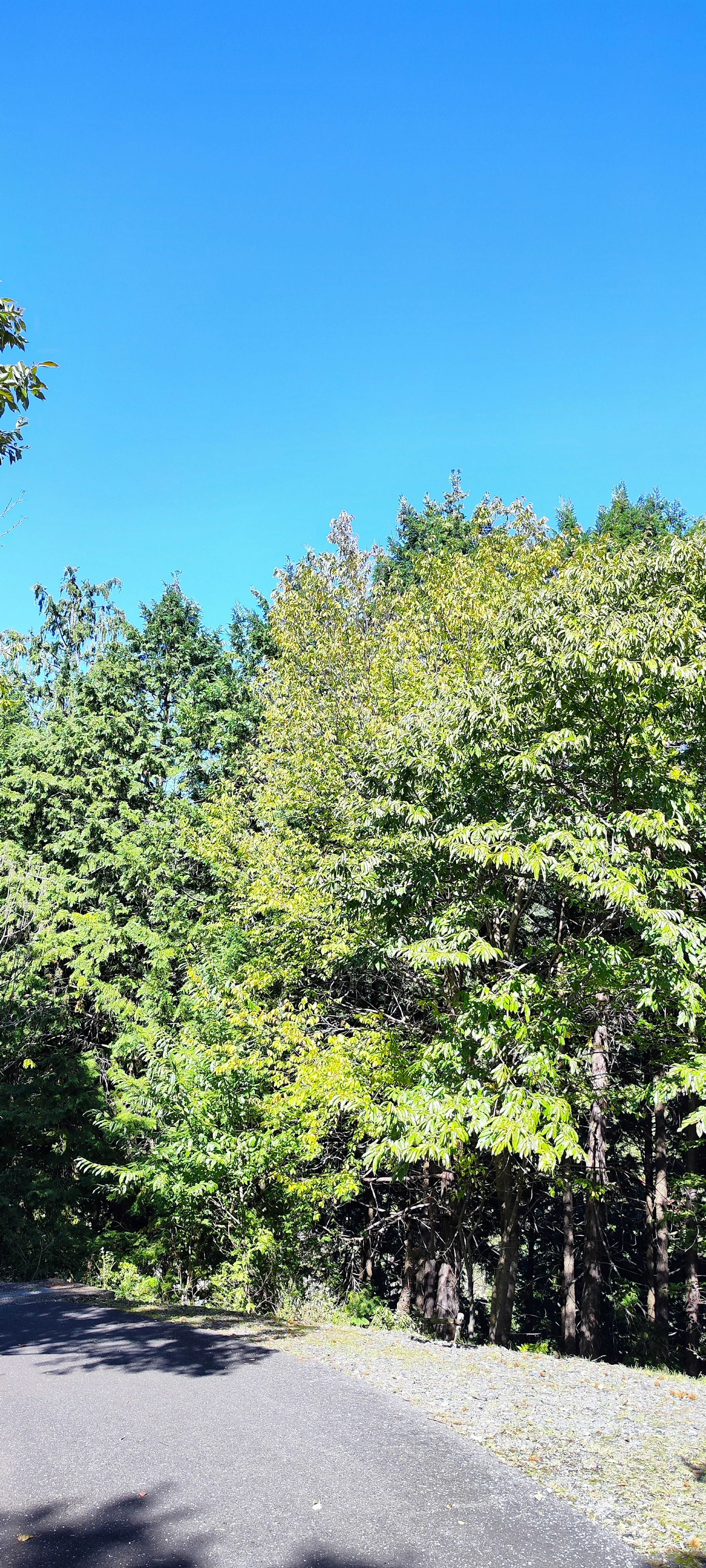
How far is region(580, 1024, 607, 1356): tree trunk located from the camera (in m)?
14.0

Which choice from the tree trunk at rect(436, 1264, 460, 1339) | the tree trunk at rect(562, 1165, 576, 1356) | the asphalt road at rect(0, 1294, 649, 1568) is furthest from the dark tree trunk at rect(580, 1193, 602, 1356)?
the asphalt road at rect(0, 1294, 649, 1568)

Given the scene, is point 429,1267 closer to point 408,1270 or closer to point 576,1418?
point 408,1270

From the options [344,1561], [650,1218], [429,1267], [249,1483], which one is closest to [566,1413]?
[249,1483]

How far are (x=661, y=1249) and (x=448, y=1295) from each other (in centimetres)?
470

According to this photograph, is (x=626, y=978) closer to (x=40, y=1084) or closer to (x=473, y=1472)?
(x=473, y=1472)

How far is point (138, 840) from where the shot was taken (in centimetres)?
1842

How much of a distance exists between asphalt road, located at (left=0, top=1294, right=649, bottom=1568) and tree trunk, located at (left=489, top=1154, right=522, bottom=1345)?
4561mm

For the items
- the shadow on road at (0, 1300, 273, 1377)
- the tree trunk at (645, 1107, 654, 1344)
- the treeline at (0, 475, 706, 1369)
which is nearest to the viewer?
the shadow on road at (0, 1300, 273, 1377)

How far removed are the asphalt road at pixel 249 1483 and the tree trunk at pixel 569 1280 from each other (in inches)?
459

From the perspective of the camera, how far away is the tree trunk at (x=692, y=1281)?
49.9 feet

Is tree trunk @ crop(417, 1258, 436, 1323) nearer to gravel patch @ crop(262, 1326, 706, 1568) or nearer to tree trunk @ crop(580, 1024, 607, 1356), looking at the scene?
tree trunk @ crop(580, 1024, 607, 1356)

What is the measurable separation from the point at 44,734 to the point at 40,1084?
26.5 ft

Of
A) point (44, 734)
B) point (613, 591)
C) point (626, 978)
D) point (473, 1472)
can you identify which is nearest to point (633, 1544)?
point (473, 1472)

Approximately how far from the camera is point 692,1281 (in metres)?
16.3
